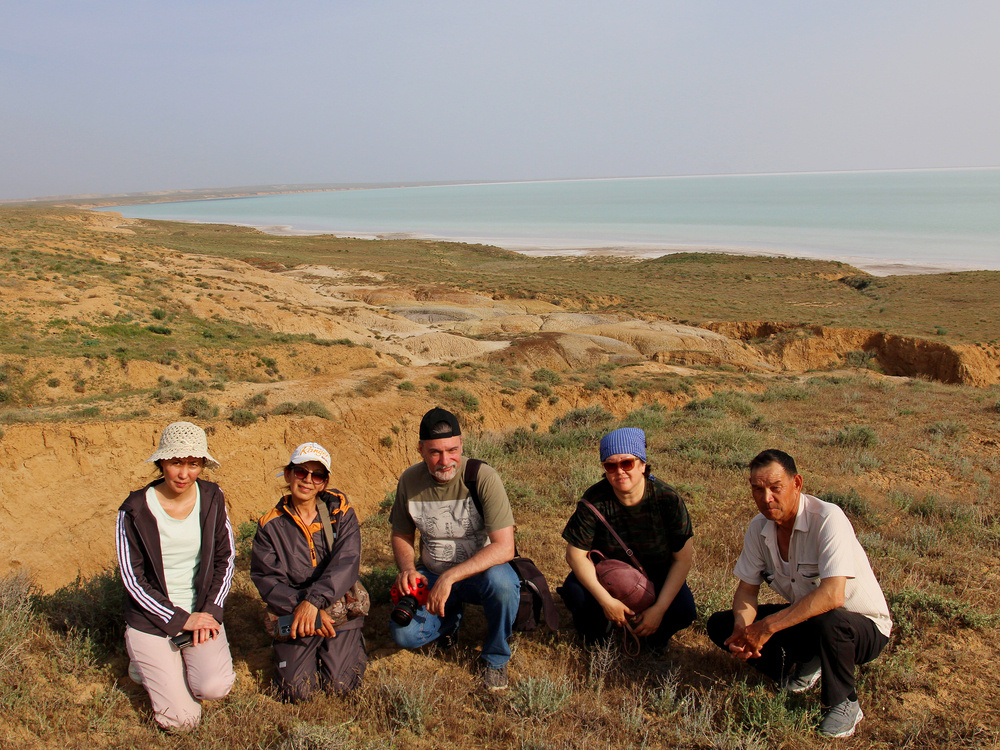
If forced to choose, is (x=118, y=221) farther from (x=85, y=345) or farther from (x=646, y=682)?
(x=646, y=682)

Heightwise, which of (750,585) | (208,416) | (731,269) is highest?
(731,269)

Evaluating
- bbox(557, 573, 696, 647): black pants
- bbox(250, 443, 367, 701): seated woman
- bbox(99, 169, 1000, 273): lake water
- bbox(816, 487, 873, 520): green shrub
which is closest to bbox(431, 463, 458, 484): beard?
bbox(250, 443, 367, 701): seated woman

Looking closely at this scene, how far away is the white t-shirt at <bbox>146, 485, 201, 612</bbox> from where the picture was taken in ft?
11.1

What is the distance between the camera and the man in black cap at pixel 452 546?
136 inches

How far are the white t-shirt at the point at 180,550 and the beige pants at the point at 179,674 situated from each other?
9.1 inches

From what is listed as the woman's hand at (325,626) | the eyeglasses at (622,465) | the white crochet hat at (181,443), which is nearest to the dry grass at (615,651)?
the woman's hand at (325,626)

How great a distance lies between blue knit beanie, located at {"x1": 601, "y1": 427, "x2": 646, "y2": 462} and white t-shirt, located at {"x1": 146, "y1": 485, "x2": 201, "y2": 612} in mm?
2345

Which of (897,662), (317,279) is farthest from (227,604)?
(317,279)

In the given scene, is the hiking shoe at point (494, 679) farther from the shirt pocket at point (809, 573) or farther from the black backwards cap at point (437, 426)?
Result: the shirt pocket at point (809, 573)

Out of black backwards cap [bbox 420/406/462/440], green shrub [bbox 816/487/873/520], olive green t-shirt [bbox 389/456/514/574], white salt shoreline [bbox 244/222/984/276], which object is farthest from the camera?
white salt shoreline [bbox 244/222/984/276]

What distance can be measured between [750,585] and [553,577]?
5.69ft

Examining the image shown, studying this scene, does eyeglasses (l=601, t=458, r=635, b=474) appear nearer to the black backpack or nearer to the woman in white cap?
the black backpack

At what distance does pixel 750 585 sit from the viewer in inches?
132

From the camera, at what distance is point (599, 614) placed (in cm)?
363
